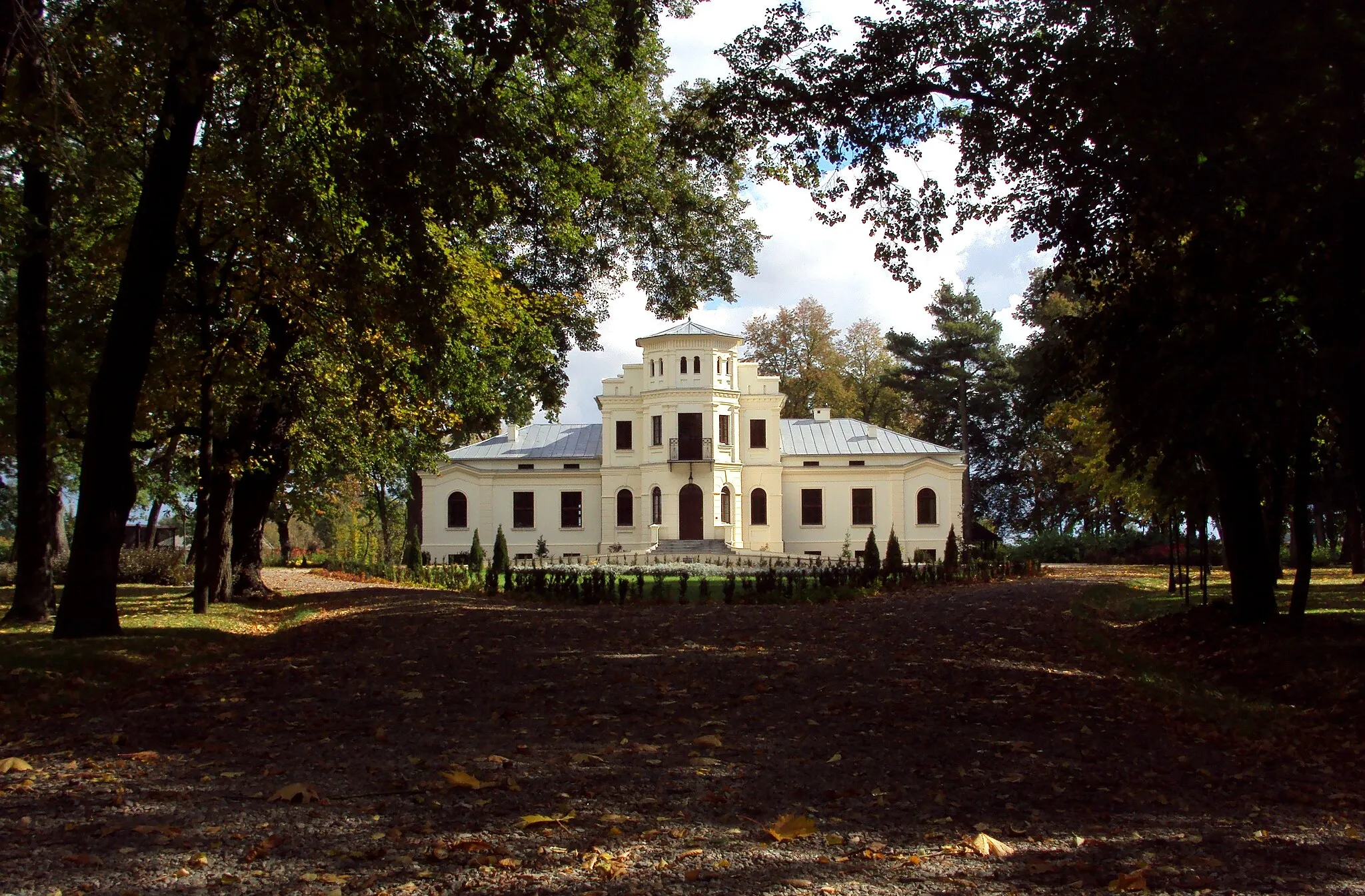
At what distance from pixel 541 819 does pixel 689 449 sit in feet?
140

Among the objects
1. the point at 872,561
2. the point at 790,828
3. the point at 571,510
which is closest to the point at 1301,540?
the point at 790,828

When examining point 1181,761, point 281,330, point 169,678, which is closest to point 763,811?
point 1181,761

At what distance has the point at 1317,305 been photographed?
9.20 meters

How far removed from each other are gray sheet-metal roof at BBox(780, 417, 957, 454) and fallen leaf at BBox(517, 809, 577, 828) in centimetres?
4470

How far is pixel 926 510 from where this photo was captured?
159ft

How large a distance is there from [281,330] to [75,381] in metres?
3.07

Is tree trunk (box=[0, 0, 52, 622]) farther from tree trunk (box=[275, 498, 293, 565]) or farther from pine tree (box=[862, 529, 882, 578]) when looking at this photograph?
tree trunk (box=[275, 498, 293, 565])

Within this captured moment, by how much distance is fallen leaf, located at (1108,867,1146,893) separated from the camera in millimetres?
3996

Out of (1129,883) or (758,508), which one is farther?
(758,508)

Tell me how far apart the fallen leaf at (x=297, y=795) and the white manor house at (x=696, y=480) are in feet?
137

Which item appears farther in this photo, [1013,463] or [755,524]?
[1013,463]

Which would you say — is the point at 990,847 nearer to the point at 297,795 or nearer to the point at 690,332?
the point at 297,795

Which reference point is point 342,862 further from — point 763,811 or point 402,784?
point 763,811

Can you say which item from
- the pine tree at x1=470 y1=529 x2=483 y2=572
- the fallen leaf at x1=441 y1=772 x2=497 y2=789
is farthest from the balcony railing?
the fallen leaf at x1=441 y1=772 x2=497 y2=789
